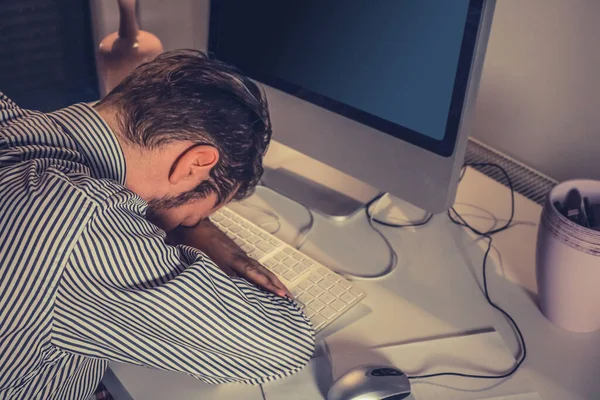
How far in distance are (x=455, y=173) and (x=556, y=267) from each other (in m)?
0.19

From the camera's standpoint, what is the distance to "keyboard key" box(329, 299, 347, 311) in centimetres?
86

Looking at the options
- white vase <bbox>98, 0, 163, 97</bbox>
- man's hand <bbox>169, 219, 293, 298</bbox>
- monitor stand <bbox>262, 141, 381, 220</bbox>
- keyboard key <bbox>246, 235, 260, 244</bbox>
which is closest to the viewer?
man's hand <bbox>169, 219, 293, 298</bbox>

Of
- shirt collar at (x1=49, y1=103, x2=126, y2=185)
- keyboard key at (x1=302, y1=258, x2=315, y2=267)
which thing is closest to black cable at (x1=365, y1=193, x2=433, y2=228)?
keyboard key at (x1=302, y1=258, x2=315, y2=267)

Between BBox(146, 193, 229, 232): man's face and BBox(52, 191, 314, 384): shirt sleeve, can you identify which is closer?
BBox(52, 191, 314, 384): shirt sleeve

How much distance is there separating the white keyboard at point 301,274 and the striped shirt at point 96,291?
0.06 m

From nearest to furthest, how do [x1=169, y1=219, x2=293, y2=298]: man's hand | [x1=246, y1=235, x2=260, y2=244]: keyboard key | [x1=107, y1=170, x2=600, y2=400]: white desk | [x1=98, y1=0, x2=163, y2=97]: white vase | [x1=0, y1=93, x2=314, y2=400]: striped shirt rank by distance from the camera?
[x1=0, y1=93, x2=314, y2=400]: striped shirt → [x1=107, y1=170, x2=600, y2=400]: white desk → [x1=169, y1=219, x2=293, y2=298]: man's hand → [x1=246, y1=235, x2=260, y2=244]: keyboard key → [x1=98, y1=0, x2=163, y2=97]: white vase

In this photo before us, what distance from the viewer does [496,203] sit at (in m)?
Result: 1.12

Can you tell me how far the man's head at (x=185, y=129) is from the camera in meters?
0.79

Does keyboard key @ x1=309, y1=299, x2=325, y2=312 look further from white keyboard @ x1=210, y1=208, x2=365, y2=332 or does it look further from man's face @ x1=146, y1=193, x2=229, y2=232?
man's face @ x1=146, y1=193, x2=229, y2=232

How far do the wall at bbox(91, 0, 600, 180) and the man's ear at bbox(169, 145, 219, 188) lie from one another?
44 cm

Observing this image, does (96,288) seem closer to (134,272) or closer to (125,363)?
(134,272)

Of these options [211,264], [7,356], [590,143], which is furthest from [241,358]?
[590,143]

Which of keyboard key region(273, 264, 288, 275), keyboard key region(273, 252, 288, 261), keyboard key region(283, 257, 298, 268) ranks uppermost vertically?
keyboard key region(283, 257, 298, 268)

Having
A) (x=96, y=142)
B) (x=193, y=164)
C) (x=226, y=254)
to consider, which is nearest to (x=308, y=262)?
(x=226, y=254)
